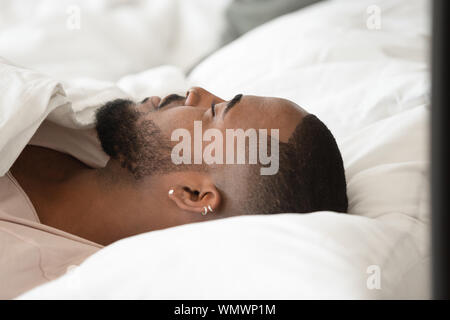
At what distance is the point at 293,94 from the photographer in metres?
0.93

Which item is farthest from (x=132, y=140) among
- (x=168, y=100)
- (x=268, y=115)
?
(x=268, y=115)

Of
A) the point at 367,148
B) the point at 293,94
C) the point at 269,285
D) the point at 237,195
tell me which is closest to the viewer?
the point at 269,285

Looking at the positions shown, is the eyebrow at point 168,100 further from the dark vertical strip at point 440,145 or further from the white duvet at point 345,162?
the dark vertical strip at point 440,145

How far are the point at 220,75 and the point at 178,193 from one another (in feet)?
1.20

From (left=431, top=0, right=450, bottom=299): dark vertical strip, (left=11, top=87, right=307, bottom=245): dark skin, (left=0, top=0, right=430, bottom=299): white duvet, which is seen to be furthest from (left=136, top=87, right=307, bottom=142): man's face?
(left=431, top=0, right=450, bottom=299): dark vertical strip

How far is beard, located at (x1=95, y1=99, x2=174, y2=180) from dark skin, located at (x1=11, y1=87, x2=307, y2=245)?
0.01 metres

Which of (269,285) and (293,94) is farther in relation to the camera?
(293,94)

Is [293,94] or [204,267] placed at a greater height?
[293,94]

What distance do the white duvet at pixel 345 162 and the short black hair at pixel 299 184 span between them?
2.3 inches

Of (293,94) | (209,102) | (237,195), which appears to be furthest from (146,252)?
(293,94)

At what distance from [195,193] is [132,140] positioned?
0.13 meters

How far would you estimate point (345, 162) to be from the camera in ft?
2.62

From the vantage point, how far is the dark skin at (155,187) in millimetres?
704

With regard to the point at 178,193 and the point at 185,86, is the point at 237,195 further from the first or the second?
the point at 185,86
